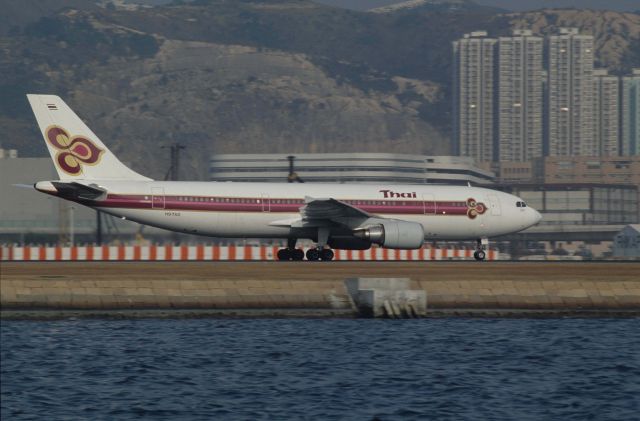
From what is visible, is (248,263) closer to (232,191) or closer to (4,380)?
(232,191)

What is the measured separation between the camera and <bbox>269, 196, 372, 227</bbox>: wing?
6106 centimetres

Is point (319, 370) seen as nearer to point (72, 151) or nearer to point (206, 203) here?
point (206, 203)

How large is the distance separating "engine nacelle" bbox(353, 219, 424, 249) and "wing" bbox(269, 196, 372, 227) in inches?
38.1

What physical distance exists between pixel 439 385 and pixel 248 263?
24704mm

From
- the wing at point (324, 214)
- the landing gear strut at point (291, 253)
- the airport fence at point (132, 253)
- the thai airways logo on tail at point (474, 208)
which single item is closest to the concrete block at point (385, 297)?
the wing at point (324, 214)

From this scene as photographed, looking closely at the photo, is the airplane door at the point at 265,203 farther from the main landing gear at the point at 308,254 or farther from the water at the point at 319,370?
the water at the point at 319,370

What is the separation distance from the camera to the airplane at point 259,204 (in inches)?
2403

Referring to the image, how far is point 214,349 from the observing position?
123 feet

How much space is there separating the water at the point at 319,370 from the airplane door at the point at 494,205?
867 inches

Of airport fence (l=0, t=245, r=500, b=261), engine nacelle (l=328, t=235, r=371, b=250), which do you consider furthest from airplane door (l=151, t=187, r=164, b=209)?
airport fence (l=0, t=245, r=500, b=261)

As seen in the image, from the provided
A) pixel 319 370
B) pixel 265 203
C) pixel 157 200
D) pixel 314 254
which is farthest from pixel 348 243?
pixel 319 370

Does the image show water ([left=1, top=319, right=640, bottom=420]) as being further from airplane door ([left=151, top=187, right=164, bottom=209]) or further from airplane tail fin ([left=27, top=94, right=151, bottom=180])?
airplane tail fin ([left=27, top=94, right=151, bottom=180])

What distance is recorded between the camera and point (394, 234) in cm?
6084

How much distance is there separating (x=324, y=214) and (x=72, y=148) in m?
12.8
